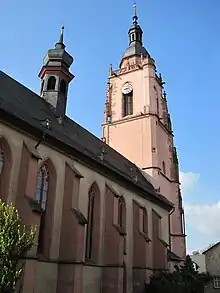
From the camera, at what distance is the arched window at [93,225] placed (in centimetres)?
1552

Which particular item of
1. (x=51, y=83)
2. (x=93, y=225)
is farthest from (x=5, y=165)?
(x=51, y=83)

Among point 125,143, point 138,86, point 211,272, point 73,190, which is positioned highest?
point 138,86

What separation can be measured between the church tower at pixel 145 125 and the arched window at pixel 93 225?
9.05 meters

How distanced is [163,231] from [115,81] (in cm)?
1468

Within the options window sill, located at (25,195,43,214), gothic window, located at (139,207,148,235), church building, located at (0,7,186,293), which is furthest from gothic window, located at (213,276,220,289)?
Answer: window sill, located at (25,195,43,214)

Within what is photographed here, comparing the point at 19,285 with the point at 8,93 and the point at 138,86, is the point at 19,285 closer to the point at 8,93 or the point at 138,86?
the point at 8,93

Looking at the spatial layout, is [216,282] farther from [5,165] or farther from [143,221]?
[5,165]

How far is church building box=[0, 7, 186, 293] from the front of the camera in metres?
12.3

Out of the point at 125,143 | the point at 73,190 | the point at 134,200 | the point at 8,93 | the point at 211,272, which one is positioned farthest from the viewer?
the point at 211,272

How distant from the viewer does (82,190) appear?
15.4 meters

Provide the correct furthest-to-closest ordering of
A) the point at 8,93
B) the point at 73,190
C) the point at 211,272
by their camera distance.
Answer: the point at 211,272 → the point at 8,93 → the point at 73,190

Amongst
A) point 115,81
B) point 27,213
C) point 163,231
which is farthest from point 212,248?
point 27,213

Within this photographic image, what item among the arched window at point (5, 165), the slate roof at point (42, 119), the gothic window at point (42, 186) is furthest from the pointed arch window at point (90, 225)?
the arched window at point (5, 165)

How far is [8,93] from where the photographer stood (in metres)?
15.5
